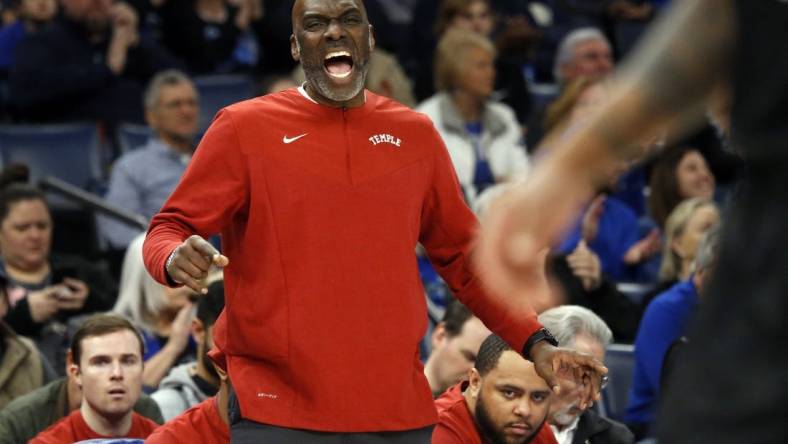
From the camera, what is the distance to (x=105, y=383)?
5348mm

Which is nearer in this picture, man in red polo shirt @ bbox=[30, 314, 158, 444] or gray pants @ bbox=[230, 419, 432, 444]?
gray pants @ bbox=[230, 419, 432, 444]

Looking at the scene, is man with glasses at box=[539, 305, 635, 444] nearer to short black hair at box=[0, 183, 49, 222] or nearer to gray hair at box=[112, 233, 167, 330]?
gray hair at box=[112, 233, 167, 330]

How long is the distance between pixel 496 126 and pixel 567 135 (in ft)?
22.6

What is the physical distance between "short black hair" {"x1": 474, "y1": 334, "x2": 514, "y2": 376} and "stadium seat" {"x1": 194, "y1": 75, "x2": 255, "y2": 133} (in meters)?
5.20

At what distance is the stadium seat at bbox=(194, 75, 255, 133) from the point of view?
32.6 feet

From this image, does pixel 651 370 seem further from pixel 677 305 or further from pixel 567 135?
pixel 567 135

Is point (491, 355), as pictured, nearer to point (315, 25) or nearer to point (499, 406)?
→ point (499, 406)

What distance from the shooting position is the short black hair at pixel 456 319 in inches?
231

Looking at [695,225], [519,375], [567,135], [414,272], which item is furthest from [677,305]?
[567,135]

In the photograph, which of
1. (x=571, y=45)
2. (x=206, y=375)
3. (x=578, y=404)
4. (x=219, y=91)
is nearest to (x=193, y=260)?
(x=578, y=404)

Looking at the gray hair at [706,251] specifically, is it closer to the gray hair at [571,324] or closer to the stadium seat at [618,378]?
the stadium seat at [618,378]

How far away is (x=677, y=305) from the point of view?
21.1ft

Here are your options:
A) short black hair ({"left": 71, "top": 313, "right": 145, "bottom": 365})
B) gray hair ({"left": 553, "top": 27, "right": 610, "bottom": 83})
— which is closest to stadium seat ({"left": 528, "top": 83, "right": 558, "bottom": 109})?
gray hair ({"left": 553, "top": 27, "right": 610, "bottom": 83})

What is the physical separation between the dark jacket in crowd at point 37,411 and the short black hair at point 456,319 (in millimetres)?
1119
